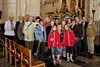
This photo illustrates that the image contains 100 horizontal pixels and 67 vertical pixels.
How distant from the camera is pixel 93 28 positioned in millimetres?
8188

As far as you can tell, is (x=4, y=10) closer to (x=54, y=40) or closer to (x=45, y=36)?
(x=45, y=36)

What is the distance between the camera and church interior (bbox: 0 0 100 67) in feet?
20.3

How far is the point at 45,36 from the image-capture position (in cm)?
704

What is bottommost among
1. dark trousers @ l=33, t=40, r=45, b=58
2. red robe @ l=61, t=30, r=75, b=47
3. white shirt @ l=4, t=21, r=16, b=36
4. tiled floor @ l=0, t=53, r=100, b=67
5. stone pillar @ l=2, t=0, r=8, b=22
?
tiled floor @ l=0, t=53, r=100, b=67

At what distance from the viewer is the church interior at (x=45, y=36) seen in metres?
6.18

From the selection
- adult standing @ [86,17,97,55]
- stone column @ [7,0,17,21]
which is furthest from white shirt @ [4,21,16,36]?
adult standing @ [86,17,97,55]

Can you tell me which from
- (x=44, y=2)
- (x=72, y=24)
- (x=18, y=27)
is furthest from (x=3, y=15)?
(x=72, y=24)

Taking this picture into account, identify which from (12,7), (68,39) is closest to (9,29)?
(68,39)

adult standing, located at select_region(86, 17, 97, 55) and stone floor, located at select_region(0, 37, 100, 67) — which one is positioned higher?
adult standing, located at select_region(86, 17, 97, 55)

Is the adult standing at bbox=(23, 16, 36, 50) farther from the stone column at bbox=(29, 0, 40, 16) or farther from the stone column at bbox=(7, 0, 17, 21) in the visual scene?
the stone column at bbox=(7, 0, 17, 21)

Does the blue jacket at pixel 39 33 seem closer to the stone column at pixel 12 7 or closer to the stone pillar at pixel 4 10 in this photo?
the stone column at pixel 12 7

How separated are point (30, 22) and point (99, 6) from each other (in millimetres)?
5544

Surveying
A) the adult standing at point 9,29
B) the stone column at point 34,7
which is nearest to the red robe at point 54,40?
the adult standing at point 9,29

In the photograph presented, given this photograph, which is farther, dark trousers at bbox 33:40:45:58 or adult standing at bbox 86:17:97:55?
adult standing at bbox 86:17:97:55
